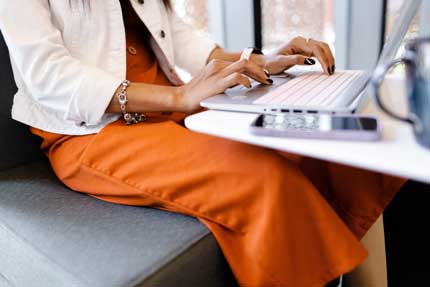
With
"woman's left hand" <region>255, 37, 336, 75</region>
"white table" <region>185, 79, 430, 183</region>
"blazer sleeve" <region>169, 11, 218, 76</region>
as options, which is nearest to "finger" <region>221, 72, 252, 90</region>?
"white table" <region>185, 79, 430, 183</region>

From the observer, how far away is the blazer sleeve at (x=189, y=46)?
3.75 feet

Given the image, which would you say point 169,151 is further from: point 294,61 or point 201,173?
point 294,61

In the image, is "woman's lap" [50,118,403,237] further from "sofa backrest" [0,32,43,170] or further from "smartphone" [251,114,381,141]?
"sofa backrest" [0,32,43,170]

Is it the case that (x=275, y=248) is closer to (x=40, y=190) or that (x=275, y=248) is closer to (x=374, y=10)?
(x=40, y=190)

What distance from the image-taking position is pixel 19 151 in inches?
39.8

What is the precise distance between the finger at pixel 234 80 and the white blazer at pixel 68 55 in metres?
0.19

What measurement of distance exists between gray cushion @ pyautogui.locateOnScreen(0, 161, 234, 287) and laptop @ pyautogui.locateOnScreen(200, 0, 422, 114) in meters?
0.21

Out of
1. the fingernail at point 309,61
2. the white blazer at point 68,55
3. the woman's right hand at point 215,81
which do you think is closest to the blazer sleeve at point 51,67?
the white blazer at point 68,55

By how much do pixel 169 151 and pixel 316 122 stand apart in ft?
0.92

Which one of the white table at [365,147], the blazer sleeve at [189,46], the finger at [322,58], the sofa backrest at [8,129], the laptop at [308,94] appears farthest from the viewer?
the blazer sleeve at [189,46]

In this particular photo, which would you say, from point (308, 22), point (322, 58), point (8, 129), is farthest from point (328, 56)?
point (308, 22)

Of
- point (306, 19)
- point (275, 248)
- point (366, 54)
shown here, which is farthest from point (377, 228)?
point (306, 19)

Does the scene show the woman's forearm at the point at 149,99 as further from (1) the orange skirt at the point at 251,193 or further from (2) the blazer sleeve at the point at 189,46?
(2) the blazer sleeve at the point at 189,46

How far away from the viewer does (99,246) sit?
0.68m
